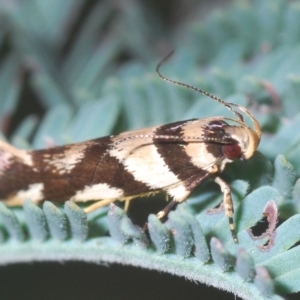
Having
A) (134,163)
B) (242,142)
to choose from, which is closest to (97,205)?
(134,163)

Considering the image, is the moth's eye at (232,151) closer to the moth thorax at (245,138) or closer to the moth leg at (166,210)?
the moth thorax at (245,138)

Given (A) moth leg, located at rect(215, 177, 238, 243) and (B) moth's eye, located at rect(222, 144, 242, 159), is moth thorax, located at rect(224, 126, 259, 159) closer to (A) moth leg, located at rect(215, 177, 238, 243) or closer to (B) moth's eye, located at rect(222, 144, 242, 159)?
(B) moth's eye, located at rect(222, 144, 242, 159)

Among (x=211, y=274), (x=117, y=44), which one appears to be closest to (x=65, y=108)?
(x=117, y=44)

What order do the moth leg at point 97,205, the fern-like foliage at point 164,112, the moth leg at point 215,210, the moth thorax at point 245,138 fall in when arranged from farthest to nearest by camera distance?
the moth leg at point 97,205 → the moth thorax at point 245,138 → the moth leg at point 215,210 → the fern-like foliage at point 164,112

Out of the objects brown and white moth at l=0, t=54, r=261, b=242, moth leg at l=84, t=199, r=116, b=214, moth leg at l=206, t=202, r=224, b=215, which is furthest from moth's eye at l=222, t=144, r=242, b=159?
moth leg at l=84, t=199, r=116, b=214

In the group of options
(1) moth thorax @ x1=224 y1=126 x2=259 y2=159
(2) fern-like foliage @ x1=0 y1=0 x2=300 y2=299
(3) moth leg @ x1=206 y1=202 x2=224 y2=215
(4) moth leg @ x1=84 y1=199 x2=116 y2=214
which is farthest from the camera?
(4) moth leg @ x1=84 y1=199 x2=116 y2=214

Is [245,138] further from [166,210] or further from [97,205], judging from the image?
[97,205]

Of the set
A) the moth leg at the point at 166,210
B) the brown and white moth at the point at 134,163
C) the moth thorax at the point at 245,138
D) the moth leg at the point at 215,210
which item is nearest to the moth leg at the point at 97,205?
the brown and white moth at the point at 134,163
